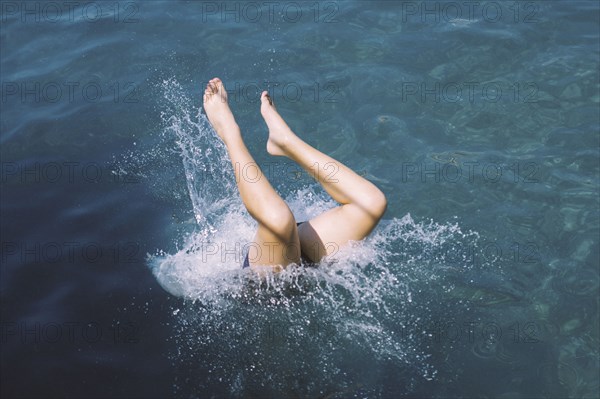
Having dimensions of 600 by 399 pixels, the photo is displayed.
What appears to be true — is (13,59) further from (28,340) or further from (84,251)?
(28,340)

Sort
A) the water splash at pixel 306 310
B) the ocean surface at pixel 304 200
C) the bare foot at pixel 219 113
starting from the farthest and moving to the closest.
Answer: the bare foot at pixel 219 113 < the ocean surface at pixel 304 200 < the water splash at pixel 306 310

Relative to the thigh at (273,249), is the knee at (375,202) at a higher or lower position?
higher

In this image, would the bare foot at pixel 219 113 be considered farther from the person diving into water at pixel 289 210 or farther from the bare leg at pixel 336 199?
the bare leg at pixel 336 199

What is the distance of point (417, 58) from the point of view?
7289 mm

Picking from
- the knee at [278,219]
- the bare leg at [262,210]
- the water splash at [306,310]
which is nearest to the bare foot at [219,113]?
the bare leg at [262,210]

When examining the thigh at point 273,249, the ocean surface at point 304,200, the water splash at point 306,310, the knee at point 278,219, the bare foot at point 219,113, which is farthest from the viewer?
the bare foot at point 219,113

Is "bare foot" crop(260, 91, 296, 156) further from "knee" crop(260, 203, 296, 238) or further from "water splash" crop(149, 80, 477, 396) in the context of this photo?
"water splash" crop(149, 80, 477, 396)

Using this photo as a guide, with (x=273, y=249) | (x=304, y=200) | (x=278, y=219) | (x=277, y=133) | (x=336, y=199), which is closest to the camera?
(x=278, y=219)

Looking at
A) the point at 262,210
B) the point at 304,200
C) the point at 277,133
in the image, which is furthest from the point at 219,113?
the point at 304,200

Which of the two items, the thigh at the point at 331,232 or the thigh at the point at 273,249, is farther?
the thigh at the point at 331,232

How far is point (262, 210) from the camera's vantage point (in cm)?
433

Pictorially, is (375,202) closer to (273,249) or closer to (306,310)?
(273,249)

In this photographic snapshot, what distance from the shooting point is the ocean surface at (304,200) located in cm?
465

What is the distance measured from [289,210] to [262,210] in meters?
0.16
